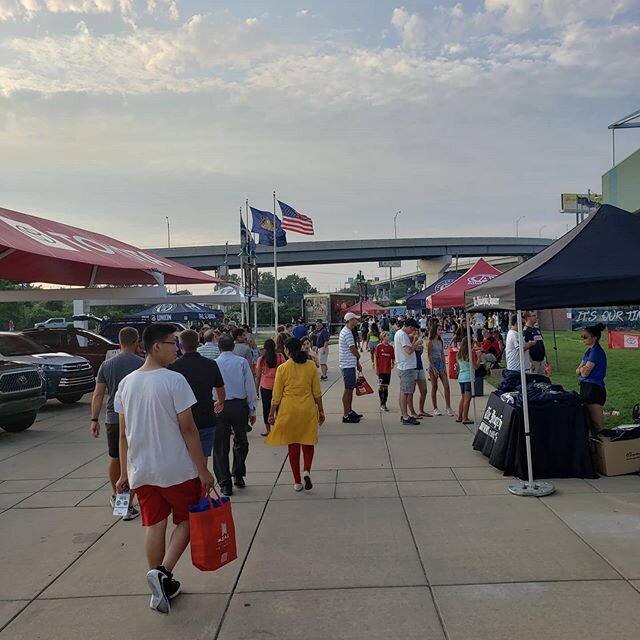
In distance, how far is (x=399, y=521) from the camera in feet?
18.0

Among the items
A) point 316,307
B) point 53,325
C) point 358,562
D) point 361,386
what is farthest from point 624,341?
point 53,325

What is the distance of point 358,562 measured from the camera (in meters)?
4.60

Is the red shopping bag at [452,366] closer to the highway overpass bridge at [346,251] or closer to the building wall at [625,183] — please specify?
the building wall at [625,183]

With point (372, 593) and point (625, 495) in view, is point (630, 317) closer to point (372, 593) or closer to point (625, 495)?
point (625, 495)

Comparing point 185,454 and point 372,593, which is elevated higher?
point 185,454

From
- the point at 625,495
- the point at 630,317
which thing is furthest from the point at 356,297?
the point at 625,495

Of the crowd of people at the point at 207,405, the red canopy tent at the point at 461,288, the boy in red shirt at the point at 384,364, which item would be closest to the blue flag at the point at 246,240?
the red canopy tent at the point at 461,288

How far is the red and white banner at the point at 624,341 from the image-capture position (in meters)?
25.6

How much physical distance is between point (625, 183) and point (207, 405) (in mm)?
34450

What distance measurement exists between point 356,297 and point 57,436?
149 feet

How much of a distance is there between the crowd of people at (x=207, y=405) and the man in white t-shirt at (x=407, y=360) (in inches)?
0.7

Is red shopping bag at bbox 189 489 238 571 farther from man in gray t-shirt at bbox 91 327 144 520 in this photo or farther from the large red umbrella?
the large red umbrella

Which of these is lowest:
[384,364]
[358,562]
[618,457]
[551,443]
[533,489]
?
[358,562]

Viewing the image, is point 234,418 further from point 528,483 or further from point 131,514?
point 528,483
